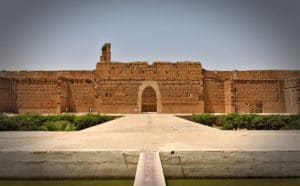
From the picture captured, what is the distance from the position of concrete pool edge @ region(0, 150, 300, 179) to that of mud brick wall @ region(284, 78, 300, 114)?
20.6 metres

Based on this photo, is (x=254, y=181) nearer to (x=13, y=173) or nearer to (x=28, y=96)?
(x=13, y=173)

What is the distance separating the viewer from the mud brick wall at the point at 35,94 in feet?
86.5

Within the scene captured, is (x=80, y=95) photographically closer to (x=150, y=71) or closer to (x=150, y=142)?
(x=150, y=71)

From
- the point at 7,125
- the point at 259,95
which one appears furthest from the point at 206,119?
the point at 259,95

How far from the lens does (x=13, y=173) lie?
4676 millimetres

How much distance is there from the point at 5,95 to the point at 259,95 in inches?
868

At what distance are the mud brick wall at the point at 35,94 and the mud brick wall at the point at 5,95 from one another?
0.73 metres

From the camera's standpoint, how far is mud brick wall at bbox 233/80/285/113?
2588cm

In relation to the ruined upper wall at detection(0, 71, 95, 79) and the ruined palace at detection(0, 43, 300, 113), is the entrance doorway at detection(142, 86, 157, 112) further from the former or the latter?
the ruined upper wall at detection(0, 71, 95, 79)

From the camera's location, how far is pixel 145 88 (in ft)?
85.2

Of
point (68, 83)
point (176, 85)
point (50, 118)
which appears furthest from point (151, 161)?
point (68, 83)

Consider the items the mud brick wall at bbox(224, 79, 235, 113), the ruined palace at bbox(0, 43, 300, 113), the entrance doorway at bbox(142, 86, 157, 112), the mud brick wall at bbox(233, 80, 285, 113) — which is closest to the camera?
the mud brick wall at bbox(224, 79, 235, 113)

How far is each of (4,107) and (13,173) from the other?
916 inches

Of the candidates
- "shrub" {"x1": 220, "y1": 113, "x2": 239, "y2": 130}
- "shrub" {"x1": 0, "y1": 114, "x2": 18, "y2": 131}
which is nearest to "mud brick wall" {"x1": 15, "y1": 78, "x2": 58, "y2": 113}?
"shrub" {"x1": 0, "y1": 114, "x2": 18, "y2": 131}
